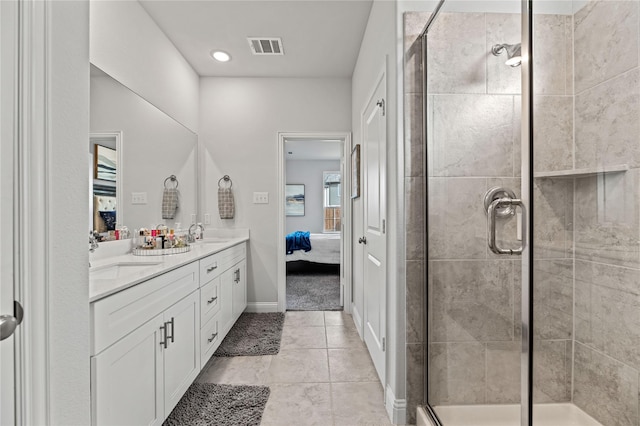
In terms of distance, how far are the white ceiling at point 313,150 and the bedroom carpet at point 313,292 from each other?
237 centimetres

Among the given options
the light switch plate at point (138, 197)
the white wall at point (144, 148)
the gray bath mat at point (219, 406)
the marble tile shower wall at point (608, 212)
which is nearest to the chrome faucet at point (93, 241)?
the white wall at point (144, 148)

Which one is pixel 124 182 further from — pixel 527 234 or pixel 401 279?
pixel 527 234

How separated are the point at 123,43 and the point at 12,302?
2.18 m

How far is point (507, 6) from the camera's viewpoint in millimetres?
1176

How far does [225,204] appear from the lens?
11.4 feet

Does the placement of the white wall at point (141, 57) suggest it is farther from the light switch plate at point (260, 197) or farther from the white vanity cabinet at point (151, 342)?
the white vanity cabinet at point (151, 342)

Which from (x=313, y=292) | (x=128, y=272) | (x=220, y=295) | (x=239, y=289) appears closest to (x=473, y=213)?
(x=128, y=272)

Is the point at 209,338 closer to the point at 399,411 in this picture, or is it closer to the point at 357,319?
the point at 399,411

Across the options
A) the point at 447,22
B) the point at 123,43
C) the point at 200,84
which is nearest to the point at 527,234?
the point at 447,22

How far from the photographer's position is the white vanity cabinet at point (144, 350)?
1128mm

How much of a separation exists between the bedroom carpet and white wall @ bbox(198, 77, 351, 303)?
17.2 inches

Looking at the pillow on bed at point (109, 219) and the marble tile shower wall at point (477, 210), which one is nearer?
the marble tile shower wall at point (477, 210)

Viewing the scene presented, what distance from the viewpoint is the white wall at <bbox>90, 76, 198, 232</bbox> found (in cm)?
204

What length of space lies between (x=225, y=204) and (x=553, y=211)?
2.97 m
